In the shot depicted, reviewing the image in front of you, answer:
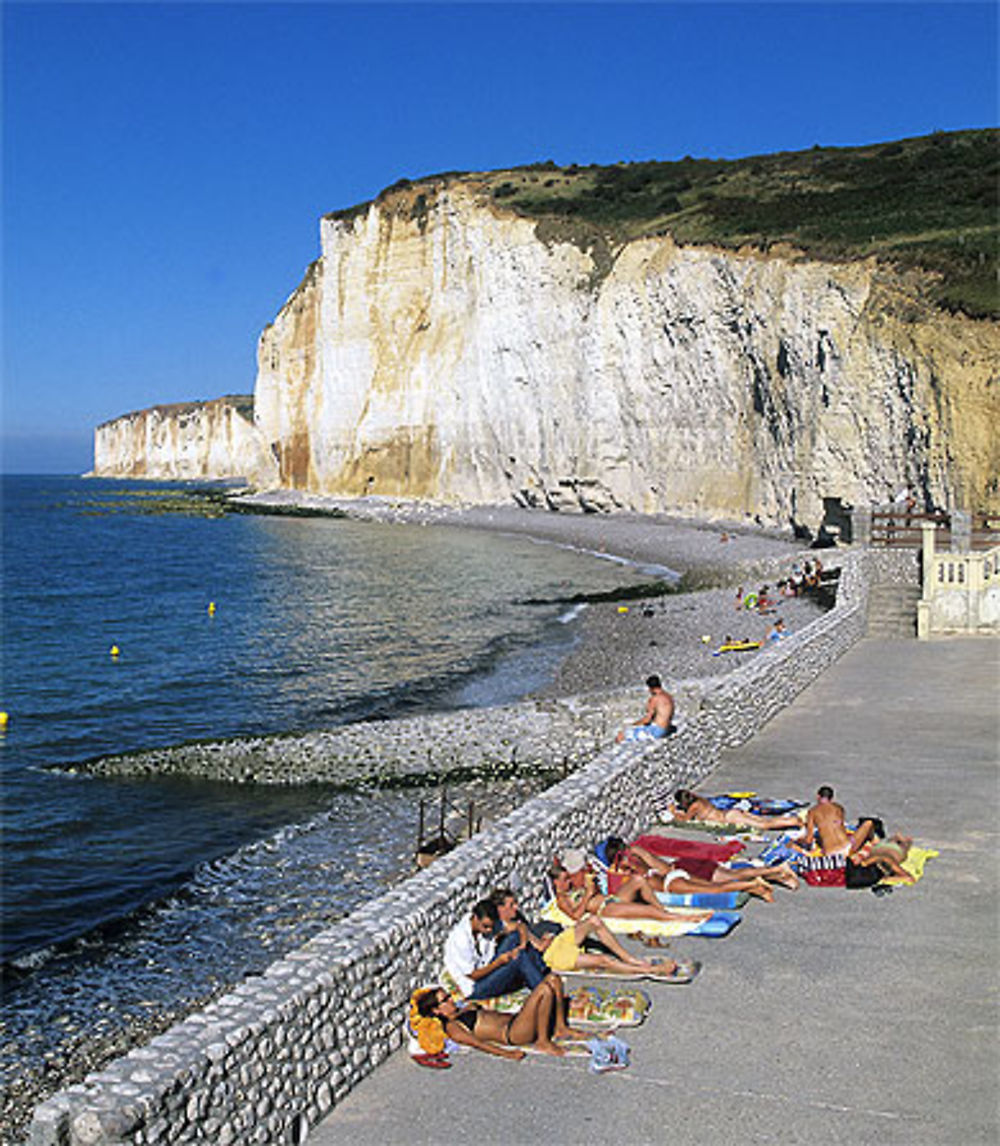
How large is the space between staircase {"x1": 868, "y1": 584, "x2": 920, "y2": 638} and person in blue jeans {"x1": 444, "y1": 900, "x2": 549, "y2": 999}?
17.1 metres

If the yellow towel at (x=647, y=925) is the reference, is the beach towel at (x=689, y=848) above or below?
above

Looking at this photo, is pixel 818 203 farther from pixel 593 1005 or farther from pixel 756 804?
pixel 593 1005

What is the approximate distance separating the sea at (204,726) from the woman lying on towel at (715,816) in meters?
3.71

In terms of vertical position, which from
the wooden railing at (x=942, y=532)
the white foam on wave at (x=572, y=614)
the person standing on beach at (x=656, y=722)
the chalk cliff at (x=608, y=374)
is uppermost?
the chalk cliff at (x=608, y=374)

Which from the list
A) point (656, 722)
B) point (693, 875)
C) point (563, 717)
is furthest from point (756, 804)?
point (563, 717)

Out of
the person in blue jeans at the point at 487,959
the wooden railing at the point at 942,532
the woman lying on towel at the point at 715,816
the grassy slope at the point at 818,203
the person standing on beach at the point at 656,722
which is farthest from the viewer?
the grassy slope at the point at 818,203

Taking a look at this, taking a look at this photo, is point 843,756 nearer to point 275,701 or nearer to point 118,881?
point 118,881

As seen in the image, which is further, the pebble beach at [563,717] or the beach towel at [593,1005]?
the pebble beach at [563,717]

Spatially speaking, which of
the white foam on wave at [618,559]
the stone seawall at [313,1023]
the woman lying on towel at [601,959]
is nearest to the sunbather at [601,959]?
the woman lying on towel at [601,959]

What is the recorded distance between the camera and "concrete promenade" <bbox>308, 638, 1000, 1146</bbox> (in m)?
6.41

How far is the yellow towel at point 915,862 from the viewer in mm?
9992

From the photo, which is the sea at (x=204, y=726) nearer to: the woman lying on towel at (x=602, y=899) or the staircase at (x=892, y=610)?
the woman lying on towel at (x=602, y=899)

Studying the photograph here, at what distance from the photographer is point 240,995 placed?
6.52m

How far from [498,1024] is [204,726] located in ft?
54.9
